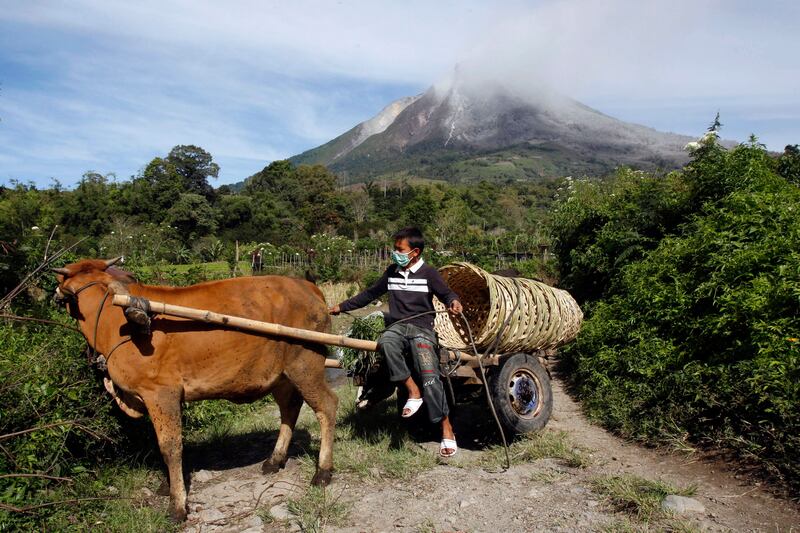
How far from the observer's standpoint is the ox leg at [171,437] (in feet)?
15.0

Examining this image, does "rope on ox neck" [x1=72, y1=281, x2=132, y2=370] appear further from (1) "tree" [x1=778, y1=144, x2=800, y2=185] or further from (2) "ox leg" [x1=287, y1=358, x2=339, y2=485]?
(1) "tree" [x1=778, y1=144, x2=800, y2=185]

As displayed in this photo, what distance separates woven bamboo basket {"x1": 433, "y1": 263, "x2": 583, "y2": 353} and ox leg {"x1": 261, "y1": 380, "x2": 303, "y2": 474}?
6.70 ft

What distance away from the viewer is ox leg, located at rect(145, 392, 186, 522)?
4559 mm

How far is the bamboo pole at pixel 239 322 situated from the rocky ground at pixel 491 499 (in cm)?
133

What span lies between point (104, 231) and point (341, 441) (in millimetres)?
46797

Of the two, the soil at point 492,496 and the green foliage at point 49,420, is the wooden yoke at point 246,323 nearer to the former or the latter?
the green foliage at point 49,420

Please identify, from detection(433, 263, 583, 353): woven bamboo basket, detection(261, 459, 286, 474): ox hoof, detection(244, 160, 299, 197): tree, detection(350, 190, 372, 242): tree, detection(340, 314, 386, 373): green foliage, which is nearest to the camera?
detection(261, 459, 286, 474): ox hoof

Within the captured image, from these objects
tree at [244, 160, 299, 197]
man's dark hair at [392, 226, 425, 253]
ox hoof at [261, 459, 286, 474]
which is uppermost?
tree at [244, 160, 299, 197]

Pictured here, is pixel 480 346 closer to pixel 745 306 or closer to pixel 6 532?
pixel 745 306

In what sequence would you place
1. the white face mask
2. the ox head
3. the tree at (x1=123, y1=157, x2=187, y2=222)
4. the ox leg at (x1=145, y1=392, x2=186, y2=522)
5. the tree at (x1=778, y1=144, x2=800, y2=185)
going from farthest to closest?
the tree at (x1=123, y1=157, x2=187, y2=222), the tree at (x1=778, y1=144, x2=800, y2=185), the white face mask, the ox head, the ox leg at (x1=145, y1=392, x2=186, y2=522)

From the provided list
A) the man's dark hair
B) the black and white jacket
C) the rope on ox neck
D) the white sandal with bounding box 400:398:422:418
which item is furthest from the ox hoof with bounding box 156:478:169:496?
the man's dark hair

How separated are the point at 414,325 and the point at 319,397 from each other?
3.78 ft

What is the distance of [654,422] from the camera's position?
5906mm

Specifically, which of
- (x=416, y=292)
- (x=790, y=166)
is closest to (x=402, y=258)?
(x=416, y=292)
